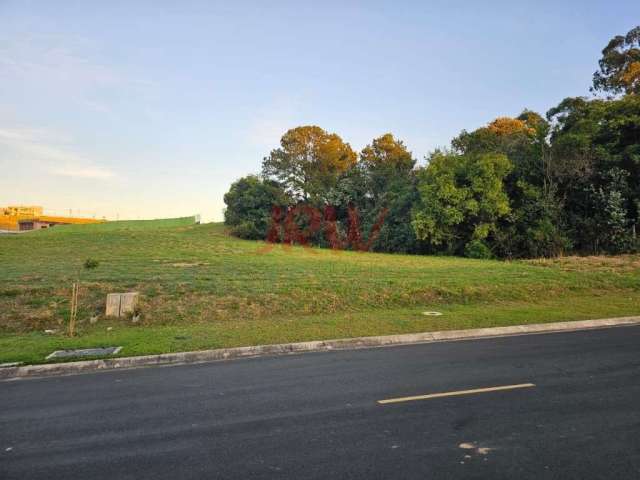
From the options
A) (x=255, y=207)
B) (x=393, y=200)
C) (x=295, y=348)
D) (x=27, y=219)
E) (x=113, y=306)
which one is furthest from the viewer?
(x=27, y=219)

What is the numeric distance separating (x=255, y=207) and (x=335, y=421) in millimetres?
46843

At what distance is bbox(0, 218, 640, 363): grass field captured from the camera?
10.6 m

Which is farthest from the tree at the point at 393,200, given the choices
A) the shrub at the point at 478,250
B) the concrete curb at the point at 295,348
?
the concrete curb at the point at 295,348

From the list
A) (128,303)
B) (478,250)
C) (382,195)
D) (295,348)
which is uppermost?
(382,195)

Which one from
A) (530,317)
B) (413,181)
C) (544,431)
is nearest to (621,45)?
(413,181)

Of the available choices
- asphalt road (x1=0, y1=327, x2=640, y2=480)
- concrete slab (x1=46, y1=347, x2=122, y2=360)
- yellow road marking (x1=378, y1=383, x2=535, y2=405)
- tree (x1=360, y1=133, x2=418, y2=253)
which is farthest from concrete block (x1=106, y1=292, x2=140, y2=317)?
tree (x1=360, y1=133, x2=418, y2=253)

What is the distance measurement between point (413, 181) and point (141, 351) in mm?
35811

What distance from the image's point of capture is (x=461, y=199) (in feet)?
106

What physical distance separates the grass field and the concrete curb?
45 cm

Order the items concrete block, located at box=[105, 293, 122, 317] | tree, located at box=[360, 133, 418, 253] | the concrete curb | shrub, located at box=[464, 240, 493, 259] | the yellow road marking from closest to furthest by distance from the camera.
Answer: the yellow road marking, the concrete curb, concrete block, located at box=[105, 293, 122, 317], shrub, located at box=[464, 240, 493, 259], tree, located at box=[360, 133, 418, 253]

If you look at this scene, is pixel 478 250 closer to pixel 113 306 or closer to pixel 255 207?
pixel 113 306

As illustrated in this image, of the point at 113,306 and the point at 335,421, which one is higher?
the point at 335,421

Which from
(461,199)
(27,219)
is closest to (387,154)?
(461,199)

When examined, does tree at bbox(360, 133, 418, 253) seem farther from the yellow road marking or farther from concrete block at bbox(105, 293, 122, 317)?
the yellow road marking
